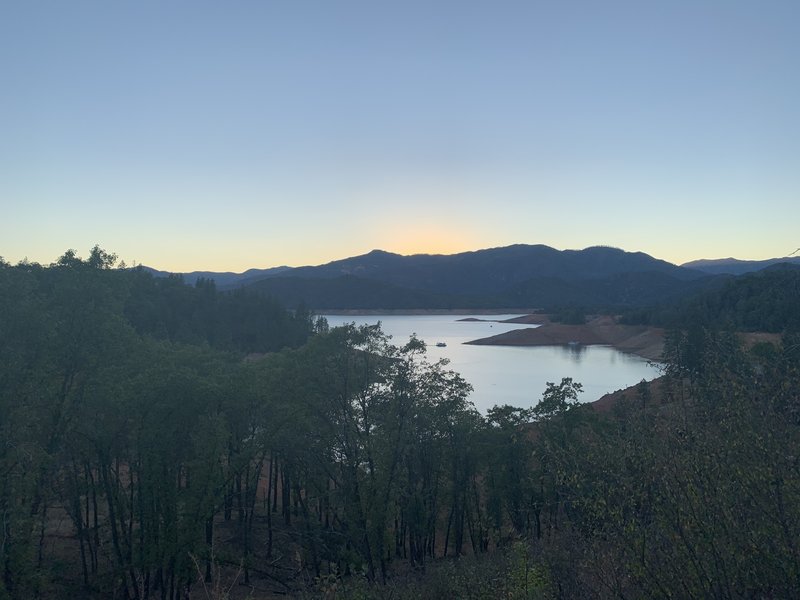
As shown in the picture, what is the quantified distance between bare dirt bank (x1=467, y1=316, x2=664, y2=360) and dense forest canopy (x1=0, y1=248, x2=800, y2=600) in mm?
58403

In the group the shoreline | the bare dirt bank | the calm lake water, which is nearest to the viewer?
the calm lake water

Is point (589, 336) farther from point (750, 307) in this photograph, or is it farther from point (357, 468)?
point (357, 468)

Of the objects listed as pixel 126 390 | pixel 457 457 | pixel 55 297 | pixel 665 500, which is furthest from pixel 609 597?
pixel 55 297

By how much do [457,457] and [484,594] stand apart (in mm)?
7916

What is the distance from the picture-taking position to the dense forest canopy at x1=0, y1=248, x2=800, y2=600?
3980mm

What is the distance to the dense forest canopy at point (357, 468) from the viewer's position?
398cm

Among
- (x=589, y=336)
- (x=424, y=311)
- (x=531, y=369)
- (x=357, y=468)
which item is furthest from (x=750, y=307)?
(x=424, y=311)

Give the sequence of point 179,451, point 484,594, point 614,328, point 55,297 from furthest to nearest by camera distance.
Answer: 1. point 614,328
2. point 55,297
3. point 179,451
4. point 484,594

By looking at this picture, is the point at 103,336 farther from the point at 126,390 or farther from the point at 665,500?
the point at 665,500

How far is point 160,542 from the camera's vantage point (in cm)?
1088

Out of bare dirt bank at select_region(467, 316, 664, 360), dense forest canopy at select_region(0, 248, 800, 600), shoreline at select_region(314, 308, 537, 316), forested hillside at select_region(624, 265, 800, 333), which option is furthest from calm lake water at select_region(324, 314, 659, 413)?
shoreline at select_region(314, 308, 537, 316)

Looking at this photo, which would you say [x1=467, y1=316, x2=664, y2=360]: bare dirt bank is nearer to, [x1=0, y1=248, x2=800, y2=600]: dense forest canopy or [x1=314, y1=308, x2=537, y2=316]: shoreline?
[x1=314, y1=308, x2=537, y2=316]: shoreline

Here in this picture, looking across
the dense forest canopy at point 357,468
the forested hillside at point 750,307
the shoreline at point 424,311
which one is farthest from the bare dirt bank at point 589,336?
the dense forest canopy at point 357,468

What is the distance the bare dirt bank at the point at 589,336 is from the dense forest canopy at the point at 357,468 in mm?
58403
